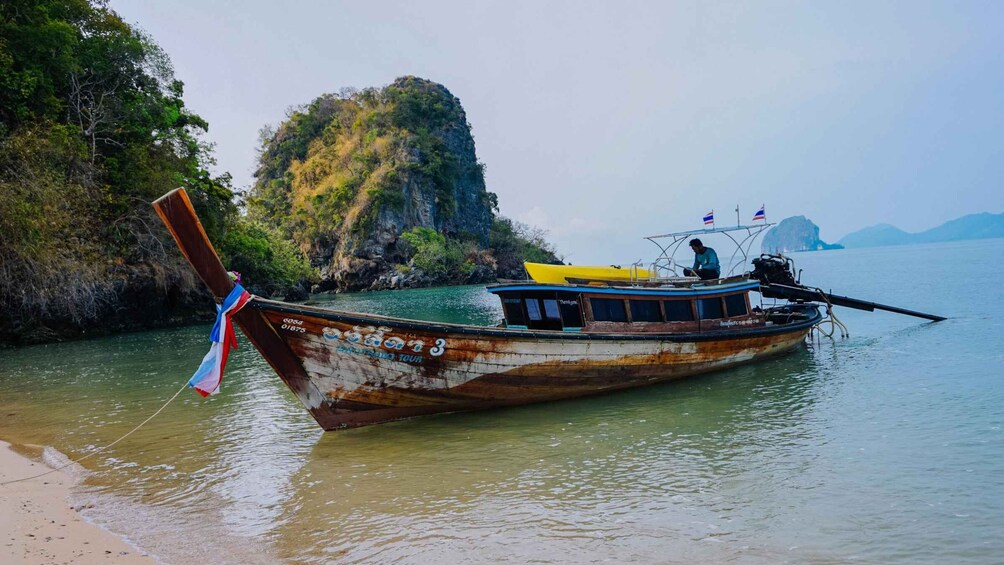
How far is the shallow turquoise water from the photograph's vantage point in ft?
18.2

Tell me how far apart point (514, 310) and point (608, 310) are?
1644 mm

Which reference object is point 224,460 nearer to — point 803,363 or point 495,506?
point 495,506

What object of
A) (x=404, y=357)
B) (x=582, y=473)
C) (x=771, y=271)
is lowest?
(x=582, y=473)

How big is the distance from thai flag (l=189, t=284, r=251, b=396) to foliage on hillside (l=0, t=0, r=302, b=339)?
1485 centimetres

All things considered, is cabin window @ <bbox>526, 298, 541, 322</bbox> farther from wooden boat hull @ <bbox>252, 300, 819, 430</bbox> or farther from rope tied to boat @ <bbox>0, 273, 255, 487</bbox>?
rope tied to boat @ <bbox>0, 273, 255, 487</bbox>

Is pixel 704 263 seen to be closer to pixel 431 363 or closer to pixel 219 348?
pixel 431 363

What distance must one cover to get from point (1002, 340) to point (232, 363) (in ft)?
64.2

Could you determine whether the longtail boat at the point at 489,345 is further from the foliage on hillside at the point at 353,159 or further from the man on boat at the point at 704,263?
the foliage on hillside at the point at 353,159

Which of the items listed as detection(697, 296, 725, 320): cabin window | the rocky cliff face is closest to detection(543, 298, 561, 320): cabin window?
detection(697, 296, 725, 320): cabin window

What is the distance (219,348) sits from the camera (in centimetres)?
759

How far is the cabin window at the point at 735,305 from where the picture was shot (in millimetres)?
13118

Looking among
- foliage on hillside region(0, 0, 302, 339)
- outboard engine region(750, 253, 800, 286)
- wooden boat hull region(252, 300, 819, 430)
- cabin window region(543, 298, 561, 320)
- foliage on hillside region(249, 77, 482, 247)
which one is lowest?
wooden boat hull region(252, 300, 819, 430)

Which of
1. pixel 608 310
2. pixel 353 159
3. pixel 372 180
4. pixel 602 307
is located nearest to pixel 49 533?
pixel 602 307

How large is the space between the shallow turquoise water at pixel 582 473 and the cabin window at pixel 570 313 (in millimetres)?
1326
